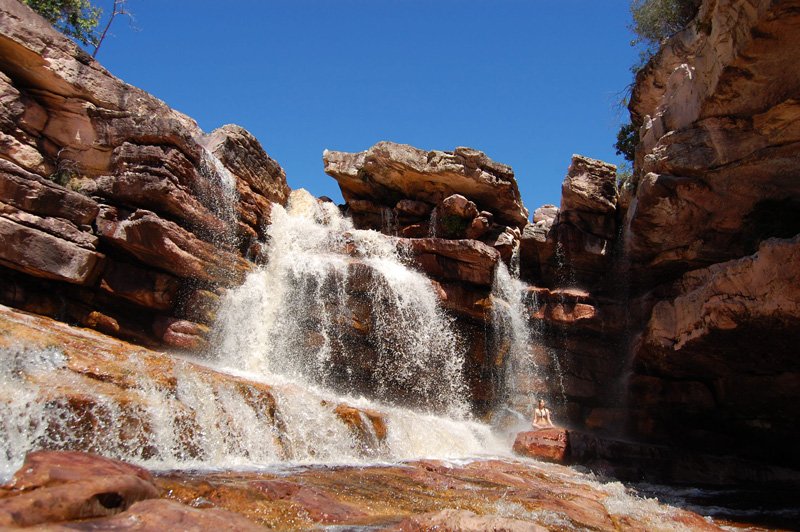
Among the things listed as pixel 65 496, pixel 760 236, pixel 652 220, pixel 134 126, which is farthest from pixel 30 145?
pixel 760 236

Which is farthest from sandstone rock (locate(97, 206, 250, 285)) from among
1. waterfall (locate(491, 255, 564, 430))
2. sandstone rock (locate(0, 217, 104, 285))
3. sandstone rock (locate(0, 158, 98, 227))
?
waterfall (locate(491, 255, 564, 430))

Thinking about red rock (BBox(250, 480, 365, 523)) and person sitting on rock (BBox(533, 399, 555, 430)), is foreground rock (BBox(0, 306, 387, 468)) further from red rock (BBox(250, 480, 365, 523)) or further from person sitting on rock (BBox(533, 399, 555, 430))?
person sitting on rock (BBox(533, 399, 555, 430))

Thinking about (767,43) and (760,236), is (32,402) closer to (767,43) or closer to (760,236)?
(767,43)

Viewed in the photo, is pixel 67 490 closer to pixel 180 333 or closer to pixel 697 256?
pixel 180 333

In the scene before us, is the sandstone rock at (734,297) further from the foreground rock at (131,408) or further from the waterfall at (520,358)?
the foreground rock at (131,408)

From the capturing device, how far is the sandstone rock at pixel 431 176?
21547mm

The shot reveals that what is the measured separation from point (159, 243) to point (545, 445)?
11.9m

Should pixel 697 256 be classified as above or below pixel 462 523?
above

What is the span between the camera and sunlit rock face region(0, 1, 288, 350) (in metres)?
12.7

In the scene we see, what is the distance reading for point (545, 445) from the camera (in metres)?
14.1

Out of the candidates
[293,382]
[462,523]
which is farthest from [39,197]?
[462,523]

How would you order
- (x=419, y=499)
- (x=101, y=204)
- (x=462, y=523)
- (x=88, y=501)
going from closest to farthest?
(x=88, y=501), (x=462, y=523), (x=419, y=499), (x=101, y=204)

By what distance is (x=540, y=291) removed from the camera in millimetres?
19703

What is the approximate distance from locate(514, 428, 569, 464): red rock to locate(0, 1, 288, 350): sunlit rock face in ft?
31.1
